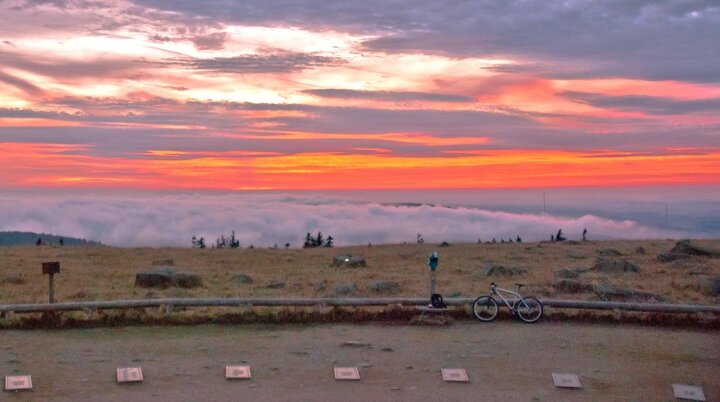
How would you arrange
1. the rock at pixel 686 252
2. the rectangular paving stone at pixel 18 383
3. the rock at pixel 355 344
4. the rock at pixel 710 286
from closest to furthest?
the rectangular paving stone at pixel 18 383 → the rock at pixel 355 344 → the rock at pixel 710 286 → the rock at pixel 686 252

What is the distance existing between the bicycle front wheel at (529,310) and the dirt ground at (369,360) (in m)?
0.29

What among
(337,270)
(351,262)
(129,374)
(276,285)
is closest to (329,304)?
(129,374)

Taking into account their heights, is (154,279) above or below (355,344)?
above

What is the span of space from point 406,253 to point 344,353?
83.7ft

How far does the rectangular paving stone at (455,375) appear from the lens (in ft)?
44.2

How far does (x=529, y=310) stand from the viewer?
59.5 feet

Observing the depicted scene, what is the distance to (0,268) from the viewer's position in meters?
32.2

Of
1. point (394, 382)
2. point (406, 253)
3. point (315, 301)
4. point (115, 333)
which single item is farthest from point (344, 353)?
point (406, 253)

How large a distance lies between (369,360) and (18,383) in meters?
5.34

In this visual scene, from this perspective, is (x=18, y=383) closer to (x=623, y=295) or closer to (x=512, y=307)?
(x=512, y=307)

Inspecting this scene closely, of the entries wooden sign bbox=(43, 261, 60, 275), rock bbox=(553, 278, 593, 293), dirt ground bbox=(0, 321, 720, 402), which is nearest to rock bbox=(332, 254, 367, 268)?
rock bbox=(553, 278, 593, 293)

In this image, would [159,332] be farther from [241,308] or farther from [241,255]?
[241,255]

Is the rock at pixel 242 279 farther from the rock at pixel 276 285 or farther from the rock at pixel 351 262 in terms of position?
the rock at pixel 351 262

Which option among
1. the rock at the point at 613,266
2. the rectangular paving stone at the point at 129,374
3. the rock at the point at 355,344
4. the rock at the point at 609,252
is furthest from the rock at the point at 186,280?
the rock at the point at 609,252
